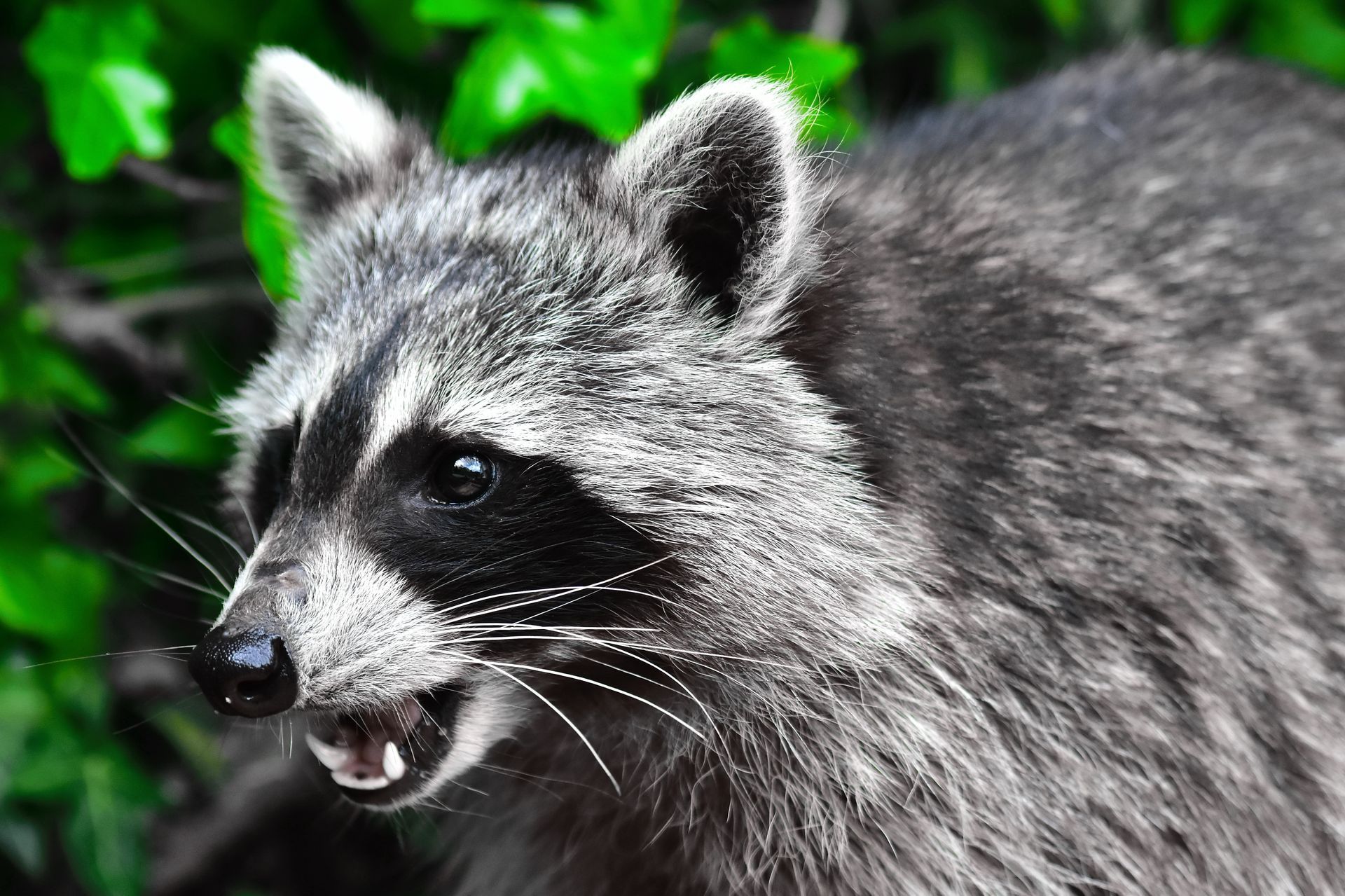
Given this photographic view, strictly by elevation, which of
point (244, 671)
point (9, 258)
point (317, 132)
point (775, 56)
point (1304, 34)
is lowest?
point (244, 671)

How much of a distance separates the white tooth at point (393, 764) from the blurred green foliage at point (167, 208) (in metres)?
0.60

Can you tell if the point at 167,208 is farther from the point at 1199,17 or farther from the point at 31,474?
the point at 1199,17

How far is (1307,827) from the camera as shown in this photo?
257 centimetres

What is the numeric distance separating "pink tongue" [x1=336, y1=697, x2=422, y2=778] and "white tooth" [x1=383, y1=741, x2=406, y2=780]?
3 centimetres

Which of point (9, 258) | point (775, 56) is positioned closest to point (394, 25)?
point (775, 56)

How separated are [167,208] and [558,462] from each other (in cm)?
186

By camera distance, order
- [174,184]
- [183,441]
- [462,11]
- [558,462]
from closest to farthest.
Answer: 1. [558,462]
2. [462,11]
3. [183,441]
4. [174,184]

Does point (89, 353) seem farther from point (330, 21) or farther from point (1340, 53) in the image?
point (1340, 53)

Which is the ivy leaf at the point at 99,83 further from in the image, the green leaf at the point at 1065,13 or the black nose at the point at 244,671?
the green leaf at the point at 1065,13

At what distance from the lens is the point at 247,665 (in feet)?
6.62

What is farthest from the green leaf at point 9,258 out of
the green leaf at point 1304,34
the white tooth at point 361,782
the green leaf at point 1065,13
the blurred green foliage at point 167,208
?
the green leaf at point 1304,34

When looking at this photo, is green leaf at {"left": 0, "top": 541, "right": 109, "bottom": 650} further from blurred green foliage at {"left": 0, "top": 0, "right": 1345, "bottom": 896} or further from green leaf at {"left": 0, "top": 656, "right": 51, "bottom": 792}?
green leaf at {"left": 0, "top": 656, "right": 51, "bottom": 792}

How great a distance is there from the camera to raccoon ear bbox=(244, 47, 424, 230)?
2.70 meters

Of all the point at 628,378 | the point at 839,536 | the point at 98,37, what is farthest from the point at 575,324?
the point at 98,37
